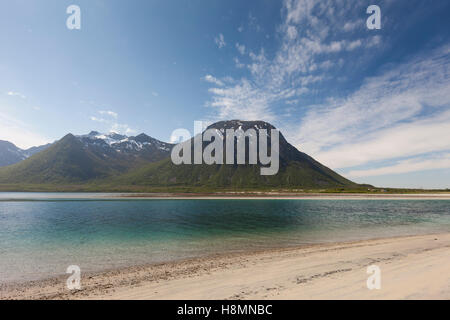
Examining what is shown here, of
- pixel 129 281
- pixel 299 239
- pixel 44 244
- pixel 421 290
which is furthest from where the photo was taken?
pixel 299 239

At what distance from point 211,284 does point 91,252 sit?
18225 millimetres

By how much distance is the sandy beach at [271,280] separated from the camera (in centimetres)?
1152

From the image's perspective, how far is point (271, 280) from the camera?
13.9 m

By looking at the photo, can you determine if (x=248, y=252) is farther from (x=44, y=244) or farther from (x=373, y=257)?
(x=44, y=244)

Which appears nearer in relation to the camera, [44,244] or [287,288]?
[287,288]

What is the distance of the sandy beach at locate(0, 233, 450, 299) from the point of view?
1152cm

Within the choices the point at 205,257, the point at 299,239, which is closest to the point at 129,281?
the point at 205,257
